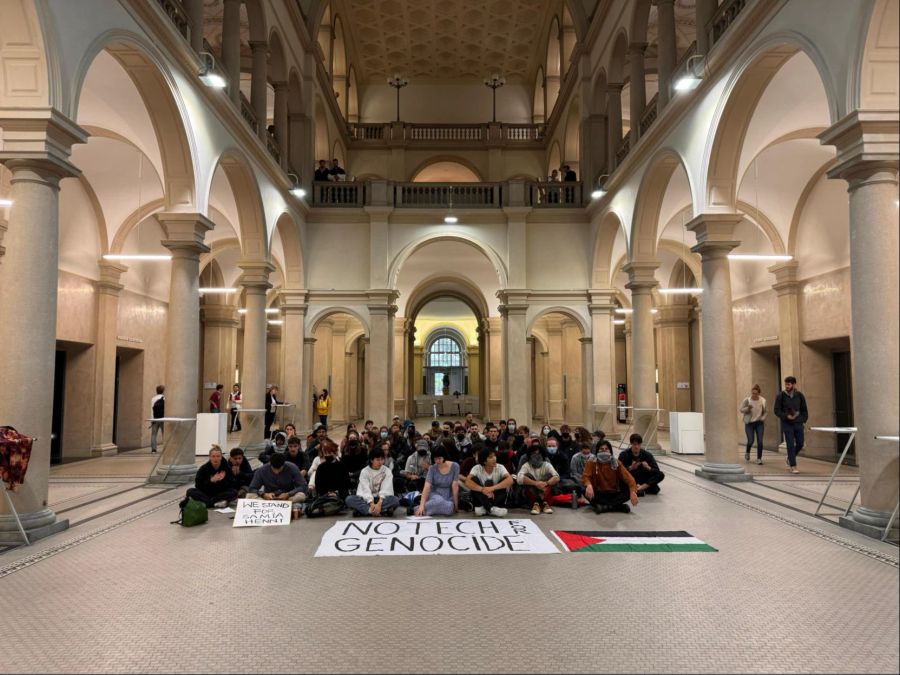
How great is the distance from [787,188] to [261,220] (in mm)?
12632

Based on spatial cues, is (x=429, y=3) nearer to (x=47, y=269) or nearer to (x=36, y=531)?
(x=47, y=269)

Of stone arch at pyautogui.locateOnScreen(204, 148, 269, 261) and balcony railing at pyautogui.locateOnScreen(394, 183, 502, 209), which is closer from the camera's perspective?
stone arch at pyautogui.locateOnScreen(204, 148, 269, 261)

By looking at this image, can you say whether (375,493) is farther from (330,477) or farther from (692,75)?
(692,75)

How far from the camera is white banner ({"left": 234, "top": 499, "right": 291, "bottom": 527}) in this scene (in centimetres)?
760

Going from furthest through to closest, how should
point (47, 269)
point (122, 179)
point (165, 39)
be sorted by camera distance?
point (122, 179) → point (165, 39) → point (47, 269)

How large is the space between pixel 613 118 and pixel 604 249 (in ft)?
13.2

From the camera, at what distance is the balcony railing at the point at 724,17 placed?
9643 millimetres

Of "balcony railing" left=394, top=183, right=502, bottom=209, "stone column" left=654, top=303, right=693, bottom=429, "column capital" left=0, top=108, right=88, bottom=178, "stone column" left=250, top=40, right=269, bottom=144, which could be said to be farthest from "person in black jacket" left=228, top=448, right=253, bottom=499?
"stone column" left=654, top=303, right=693, bottom=429

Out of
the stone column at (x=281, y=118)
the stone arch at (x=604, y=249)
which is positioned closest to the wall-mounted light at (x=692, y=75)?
the stone arch at (x=604, y=249)

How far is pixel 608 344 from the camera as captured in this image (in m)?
19.5

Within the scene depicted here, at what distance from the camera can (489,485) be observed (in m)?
8.38

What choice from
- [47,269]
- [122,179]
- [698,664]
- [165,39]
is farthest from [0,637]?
[122,179]

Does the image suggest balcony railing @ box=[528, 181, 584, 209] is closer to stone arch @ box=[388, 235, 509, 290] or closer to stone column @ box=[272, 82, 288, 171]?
stone arch @ box=[388, 235, 509, 290]

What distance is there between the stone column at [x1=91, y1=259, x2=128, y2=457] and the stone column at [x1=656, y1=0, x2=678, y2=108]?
527 inches
